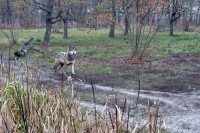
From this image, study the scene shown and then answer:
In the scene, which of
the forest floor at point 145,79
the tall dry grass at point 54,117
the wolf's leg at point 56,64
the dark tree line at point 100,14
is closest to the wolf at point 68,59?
the wolf's leg at point 56,64

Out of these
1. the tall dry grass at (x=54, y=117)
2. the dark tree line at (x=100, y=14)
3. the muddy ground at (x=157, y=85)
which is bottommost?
the muddy ground at (x=157, y=85)

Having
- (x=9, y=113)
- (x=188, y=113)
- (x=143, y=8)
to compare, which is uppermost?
(x=143, y=8)

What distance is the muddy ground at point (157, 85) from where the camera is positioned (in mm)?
8117

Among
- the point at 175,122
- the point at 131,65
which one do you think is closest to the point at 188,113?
the point at 175,122

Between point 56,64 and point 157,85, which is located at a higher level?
point 56,64

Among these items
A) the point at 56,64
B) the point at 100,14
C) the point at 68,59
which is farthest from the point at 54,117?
the point at 100,14

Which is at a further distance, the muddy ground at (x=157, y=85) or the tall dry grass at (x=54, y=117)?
the muddy ground at (x=157, y=85)

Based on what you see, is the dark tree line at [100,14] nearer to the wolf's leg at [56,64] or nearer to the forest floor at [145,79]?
the forest floor at [145,79]

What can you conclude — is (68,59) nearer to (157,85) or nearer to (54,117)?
(157,85)

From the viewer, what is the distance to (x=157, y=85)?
1129cm

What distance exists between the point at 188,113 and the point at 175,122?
2.91ft

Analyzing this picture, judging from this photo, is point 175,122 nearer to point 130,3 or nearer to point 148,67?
point 148,67

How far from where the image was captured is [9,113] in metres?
4.34

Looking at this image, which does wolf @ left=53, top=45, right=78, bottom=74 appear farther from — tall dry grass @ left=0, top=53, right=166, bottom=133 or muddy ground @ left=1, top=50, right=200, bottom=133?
tall dry grass @ left=0, top=53, right=166, bottom=133
